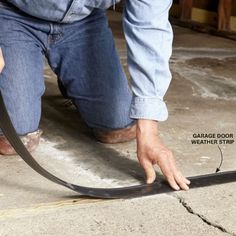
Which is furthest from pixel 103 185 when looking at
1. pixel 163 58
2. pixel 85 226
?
pixel 163 58

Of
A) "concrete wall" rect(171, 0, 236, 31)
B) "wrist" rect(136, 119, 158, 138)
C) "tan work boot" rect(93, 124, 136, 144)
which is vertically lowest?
"concrete wall" rect(171, 0, 236, 31)

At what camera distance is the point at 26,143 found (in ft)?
6.18

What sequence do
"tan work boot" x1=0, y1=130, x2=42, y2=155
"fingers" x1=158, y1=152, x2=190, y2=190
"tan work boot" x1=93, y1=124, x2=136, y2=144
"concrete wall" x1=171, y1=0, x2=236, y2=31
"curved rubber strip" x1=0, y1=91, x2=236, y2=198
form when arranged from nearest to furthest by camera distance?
"curved rubber strip" x1=0, y1=91, x2=236, y2=198
"fingers" x1=158, y1=152, x2=190, y2=190
"tan work boot" x1=0, y1=130, x2=42, y2=155
"tan work boot" x1=93, y1=124, x2=136, y2=144
"concrete wall" x1=171, y1=0, x2=236, y2=31

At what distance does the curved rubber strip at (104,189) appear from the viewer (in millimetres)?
1418

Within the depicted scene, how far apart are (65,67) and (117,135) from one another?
0.94 ft

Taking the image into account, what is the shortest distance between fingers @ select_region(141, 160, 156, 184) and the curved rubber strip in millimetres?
14

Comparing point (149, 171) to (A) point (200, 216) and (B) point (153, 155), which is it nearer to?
(B) point (153, 155)

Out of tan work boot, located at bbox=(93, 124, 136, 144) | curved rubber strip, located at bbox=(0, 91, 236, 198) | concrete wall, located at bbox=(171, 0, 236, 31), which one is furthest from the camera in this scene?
concrete wall, located at bbox=(171, 0, 236, 31)

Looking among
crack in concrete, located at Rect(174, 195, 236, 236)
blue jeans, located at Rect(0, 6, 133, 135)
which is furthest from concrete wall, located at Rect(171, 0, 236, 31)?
crack in concrete, located at Rect(174, 195, 236, 236)

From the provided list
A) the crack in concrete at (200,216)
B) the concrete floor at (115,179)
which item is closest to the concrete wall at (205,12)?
the concrete floor at (115,179)

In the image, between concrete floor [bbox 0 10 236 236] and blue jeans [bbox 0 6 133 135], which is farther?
blue jeans [bbox 0 6 133 135]

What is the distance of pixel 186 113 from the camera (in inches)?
93.1

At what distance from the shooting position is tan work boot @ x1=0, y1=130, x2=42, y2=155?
6.07 feet

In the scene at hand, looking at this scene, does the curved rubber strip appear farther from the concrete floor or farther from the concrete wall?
the concrete wall
